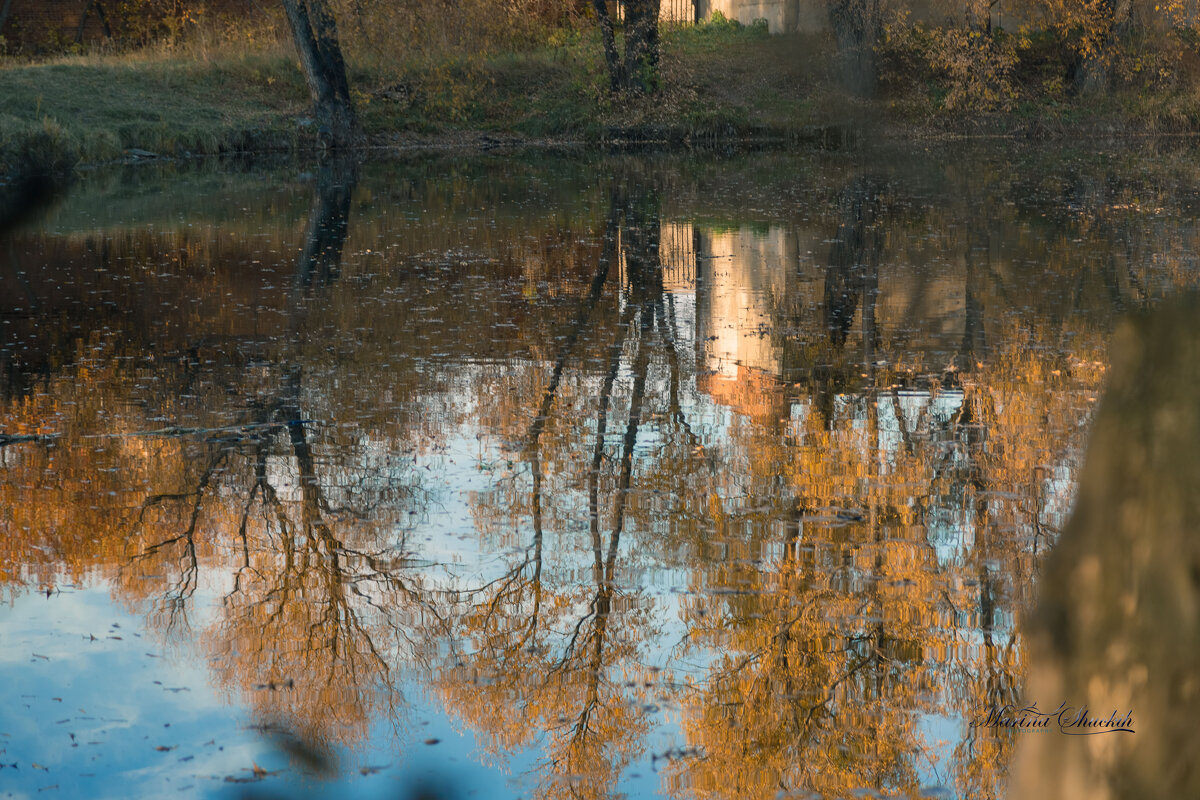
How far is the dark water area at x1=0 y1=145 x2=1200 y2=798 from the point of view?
4.63 meters

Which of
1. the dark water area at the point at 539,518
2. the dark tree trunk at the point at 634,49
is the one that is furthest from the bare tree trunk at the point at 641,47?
the dark water area at the point at 539,518

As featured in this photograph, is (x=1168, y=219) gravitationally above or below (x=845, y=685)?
above

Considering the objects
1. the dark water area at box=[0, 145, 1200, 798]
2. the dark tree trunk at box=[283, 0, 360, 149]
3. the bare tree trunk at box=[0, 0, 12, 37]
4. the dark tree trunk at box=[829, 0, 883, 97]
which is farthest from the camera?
the bare tree trunk at box=[0, 0, 12, 37]

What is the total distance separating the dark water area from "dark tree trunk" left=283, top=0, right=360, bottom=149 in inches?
683

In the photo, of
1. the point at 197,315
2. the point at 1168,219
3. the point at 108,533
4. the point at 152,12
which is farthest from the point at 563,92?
the point at 108,533

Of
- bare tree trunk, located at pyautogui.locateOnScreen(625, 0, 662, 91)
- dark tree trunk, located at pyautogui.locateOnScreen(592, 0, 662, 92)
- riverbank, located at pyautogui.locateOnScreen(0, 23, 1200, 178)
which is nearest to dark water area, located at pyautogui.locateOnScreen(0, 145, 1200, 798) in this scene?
riverbank, located at pyautogui.locateOnScreen(0, 23, 1200, 178)

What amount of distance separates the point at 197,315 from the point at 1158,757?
1180 centimetres

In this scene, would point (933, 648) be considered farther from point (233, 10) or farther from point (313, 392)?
point (233, 10)

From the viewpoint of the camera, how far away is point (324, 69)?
106 ft

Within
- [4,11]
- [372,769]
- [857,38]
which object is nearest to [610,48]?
[857,38]

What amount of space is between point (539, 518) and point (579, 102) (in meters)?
31.9

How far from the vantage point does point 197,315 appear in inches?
486

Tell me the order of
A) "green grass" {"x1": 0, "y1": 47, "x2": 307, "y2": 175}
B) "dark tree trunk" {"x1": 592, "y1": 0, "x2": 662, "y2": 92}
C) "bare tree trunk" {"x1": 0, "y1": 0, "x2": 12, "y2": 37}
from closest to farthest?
"green grass" {"x1": 0, "y1": 47, "x2": 307, "y2": 175} → "dark tree trunk" {"x1": 592, "y1": 0, "x2": 662, "y2": 92} → "bare tree trunk" {"x1": 0, "y1": 0, "x2": 12, "y2": 37}

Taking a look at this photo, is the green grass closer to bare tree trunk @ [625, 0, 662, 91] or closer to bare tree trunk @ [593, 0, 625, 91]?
bare tree trunk @ [593, 0, 625, 91]
